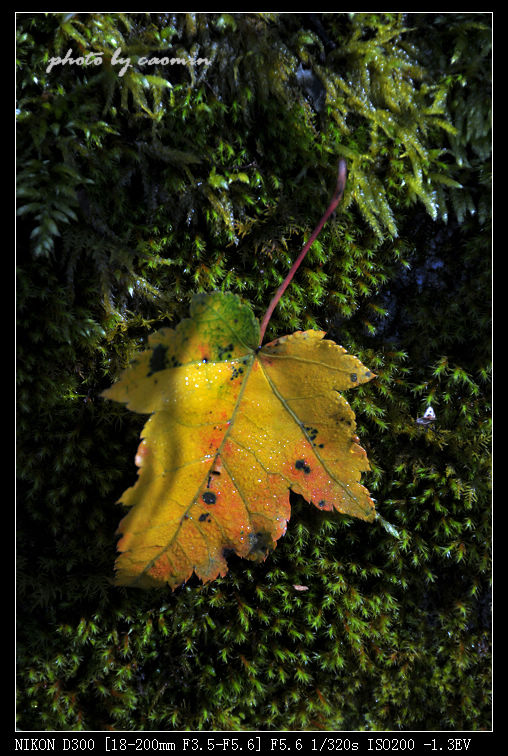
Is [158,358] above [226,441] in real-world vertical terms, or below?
above

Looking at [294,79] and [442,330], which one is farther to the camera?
[442,330]

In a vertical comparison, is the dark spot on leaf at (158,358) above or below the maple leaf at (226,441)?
above

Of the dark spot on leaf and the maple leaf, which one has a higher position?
the dark spot on leaf

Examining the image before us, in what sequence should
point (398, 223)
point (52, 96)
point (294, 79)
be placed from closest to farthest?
point (52, 96), point (294, 79), point (398, 223)

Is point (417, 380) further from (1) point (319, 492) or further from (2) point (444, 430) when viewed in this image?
(1) point (319, 492)

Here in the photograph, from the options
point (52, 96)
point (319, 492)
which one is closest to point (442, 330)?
point (319, 492)
